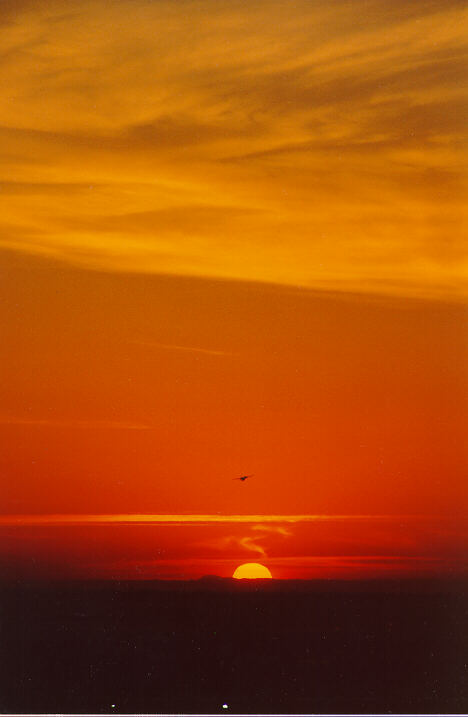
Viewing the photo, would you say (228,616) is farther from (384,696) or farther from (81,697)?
(81,697)

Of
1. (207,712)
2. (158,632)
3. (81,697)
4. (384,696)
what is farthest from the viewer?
(158,632)

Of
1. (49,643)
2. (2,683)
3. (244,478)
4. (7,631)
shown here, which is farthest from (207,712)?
(49,643)

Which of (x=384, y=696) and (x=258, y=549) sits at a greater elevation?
(x=258, y=549)

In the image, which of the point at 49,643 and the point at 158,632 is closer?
the point at 49,643

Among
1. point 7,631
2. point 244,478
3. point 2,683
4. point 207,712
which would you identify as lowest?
point 207,712

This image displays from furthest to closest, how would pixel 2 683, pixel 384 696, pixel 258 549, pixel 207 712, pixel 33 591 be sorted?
pixel 384 696, pixel 258 549, pixel 33 591, pixel 2 683, pixel 207 712

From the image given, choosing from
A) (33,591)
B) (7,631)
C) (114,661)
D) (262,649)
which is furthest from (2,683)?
(262,649)
